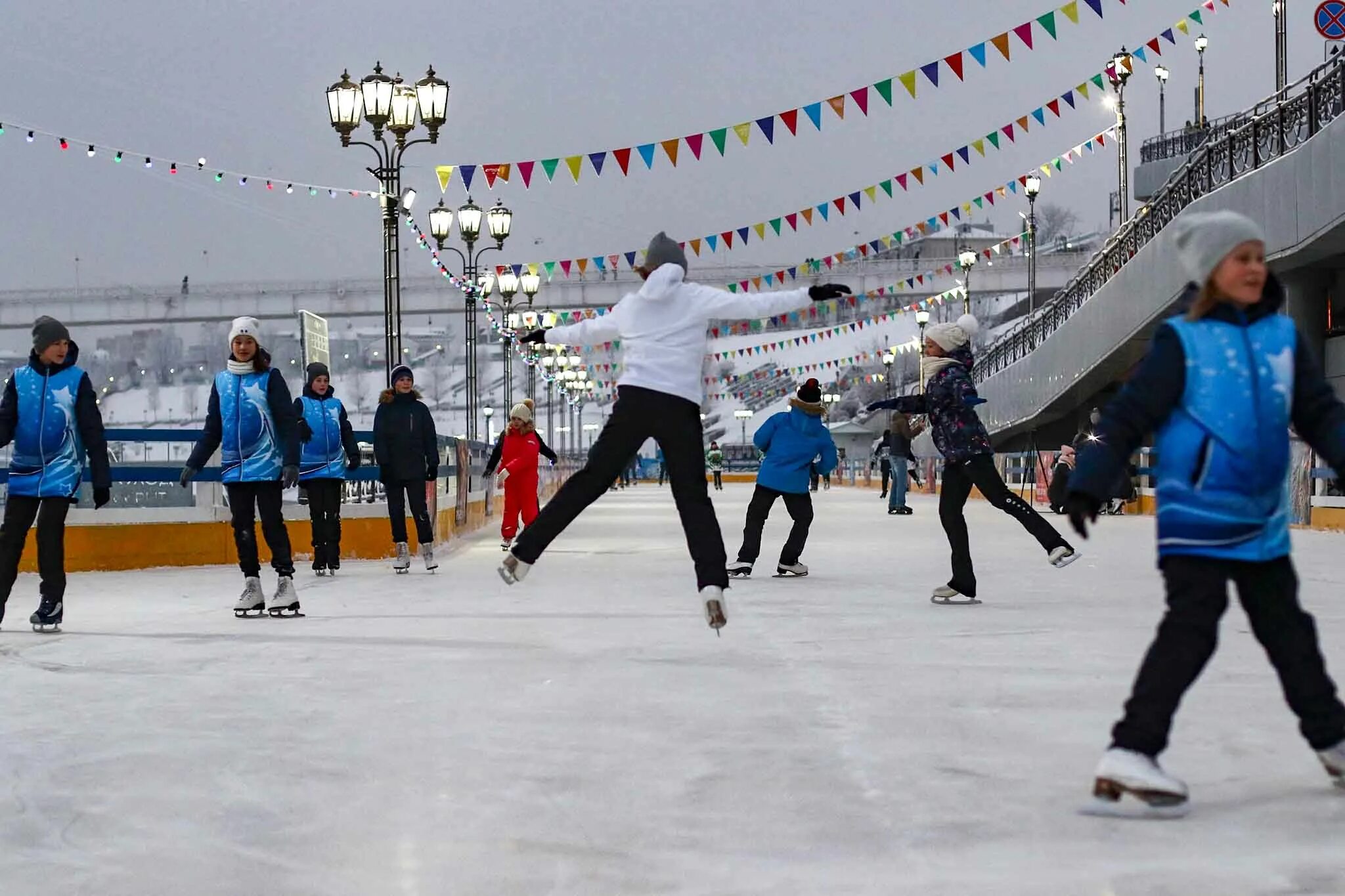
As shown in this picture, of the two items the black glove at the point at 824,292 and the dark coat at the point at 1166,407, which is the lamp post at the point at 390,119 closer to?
the black glove at the point at 824,292

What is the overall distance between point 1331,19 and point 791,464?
16.8 metres

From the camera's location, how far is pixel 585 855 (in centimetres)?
372

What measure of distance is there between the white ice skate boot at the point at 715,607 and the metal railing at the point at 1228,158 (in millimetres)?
15423

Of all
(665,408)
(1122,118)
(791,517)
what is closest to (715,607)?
(665,408)

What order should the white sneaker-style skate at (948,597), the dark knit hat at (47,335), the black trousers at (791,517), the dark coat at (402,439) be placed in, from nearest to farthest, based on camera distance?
the dark knit hat at (47,335) → the white sneaker-style skate at (948,597) → the black trousers at (791,517) → the dark coat at (402,439)

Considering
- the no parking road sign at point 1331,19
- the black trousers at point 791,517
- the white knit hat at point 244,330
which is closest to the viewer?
the white knit hat at point 244,330

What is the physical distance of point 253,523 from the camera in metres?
9.90

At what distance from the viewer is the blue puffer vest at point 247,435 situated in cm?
981

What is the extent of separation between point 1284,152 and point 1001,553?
932cm

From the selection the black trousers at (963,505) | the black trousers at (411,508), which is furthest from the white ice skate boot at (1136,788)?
the black trousers at (411,508)

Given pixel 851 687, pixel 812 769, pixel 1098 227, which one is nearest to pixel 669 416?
pixel 851 687

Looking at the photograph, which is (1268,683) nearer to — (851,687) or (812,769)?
(851,687)

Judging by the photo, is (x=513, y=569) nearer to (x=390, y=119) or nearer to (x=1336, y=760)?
(x=1336, y=760)

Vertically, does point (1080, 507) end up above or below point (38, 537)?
above
